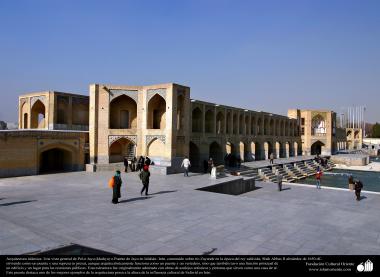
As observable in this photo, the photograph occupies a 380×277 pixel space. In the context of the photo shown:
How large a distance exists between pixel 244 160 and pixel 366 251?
996 inches

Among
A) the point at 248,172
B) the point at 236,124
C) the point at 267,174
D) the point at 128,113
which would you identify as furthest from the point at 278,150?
the point at 128,113

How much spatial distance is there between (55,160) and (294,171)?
2034 cm

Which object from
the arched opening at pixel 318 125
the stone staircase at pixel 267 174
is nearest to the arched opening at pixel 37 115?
the stone staircase at pixel 267 174

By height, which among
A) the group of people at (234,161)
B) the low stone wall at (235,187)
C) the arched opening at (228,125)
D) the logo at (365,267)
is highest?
the arched opening at (228,125)

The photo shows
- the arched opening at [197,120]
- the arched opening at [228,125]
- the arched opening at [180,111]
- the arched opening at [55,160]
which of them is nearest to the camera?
the arched opening at [55,160]

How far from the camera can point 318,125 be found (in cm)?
4478

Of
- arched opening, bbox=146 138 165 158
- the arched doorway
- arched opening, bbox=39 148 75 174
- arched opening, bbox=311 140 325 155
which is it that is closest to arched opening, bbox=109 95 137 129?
arched opening, bbox=146 138 165 158

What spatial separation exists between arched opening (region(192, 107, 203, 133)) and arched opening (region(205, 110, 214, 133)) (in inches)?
68.4

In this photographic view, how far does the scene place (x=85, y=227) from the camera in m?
7.43

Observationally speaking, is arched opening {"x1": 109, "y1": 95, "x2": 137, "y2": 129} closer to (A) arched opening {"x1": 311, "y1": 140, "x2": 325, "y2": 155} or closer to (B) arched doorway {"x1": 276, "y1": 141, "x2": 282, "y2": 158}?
(B) arched doorway {"x1": 276, "y1": 141, "x2": 282, "y2": 158}

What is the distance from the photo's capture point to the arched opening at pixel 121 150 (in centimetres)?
2114

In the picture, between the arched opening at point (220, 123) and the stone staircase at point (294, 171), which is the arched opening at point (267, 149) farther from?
the arched opening at point (220, 123)

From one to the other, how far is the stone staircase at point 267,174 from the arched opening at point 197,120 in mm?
5860

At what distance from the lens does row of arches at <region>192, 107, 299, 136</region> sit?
80.9ft
